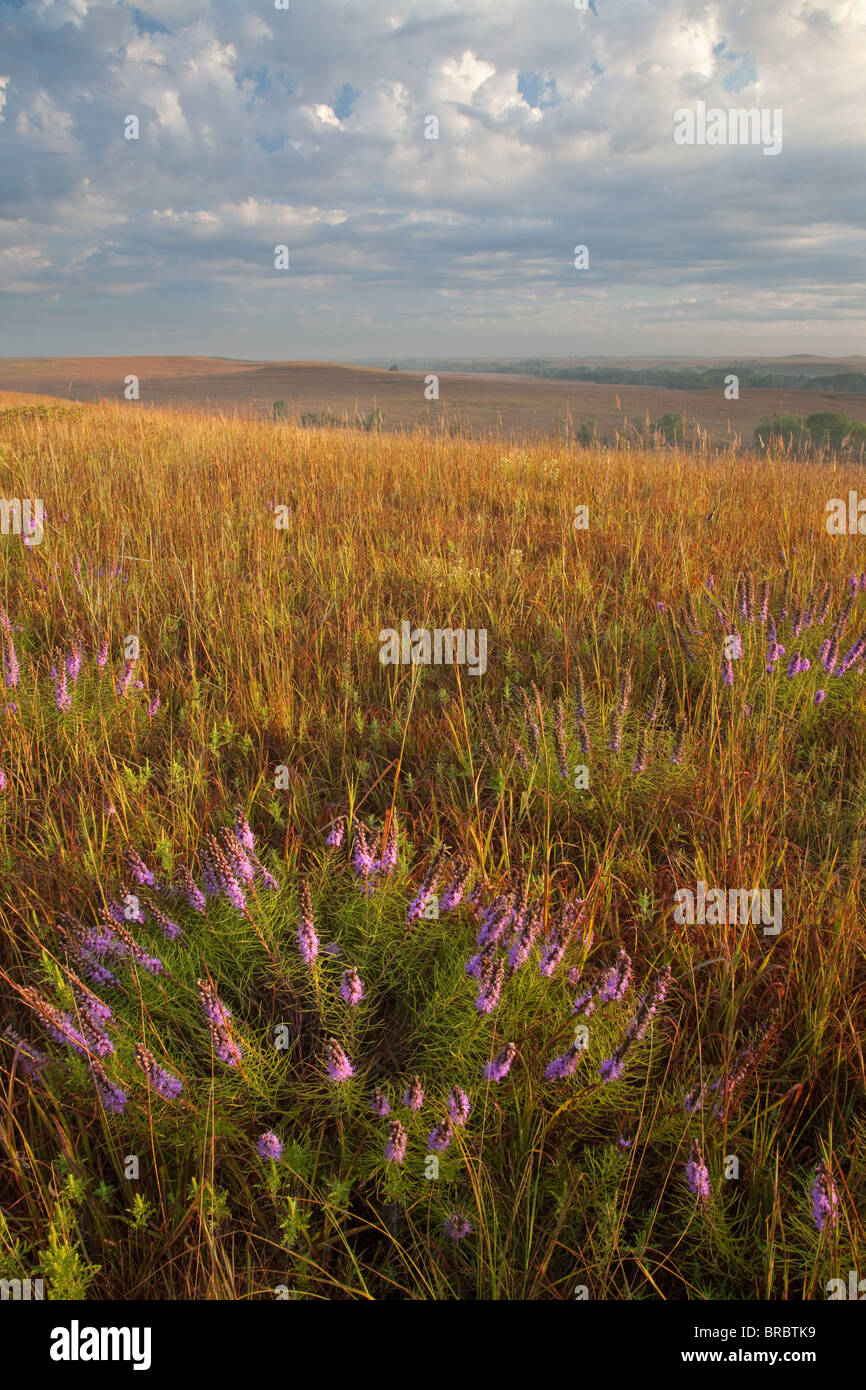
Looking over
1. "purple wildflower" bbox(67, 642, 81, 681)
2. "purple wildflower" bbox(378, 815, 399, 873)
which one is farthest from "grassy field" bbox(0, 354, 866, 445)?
"purple wildflower" bbox(378, 815, 399, 873)

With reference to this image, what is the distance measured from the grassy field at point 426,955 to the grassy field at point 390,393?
7.93 metres

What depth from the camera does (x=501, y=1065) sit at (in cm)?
142

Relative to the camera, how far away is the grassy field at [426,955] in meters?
1.33

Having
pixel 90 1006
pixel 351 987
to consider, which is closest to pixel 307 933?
pixel 351 987

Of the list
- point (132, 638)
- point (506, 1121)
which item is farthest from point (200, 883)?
point (132, 638)

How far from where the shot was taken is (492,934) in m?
1.59

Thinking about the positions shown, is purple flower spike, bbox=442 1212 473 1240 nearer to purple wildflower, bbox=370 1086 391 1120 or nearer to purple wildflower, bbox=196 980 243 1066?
purple wildflower, bbox=370 1086 391 1120

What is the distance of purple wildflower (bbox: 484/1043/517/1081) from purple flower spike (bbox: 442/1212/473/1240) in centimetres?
24

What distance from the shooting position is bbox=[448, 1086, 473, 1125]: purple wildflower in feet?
4.43

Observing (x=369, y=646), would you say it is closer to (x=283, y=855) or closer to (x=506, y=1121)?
(x=283, y=855)

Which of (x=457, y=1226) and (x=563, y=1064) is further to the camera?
(x=563, y=1064)

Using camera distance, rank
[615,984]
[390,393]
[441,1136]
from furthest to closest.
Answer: [390,393] → [615,984] → [441,1136]

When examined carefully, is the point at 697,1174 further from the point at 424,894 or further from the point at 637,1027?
the point at 424,894

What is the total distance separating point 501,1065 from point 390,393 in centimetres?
5236
